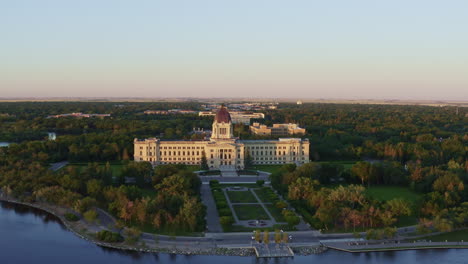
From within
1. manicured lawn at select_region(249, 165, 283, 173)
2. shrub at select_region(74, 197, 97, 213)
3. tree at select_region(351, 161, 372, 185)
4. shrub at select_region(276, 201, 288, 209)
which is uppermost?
tree at select_region(351, 161, 372, 185)

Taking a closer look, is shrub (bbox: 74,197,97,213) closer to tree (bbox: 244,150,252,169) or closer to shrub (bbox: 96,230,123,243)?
shrub (bbox: 96,230,123,243)

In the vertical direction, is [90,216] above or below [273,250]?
above

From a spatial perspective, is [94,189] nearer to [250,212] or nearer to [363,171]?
[250,212]

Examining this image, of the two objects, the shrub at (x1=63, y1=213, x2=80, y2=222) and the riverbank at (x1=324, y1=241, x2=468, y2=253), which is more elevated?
the shrub at (x1=63, y1=213, x2=80, y2=222)

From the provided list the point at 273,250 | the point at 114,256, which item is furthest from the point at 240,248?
the point at 114,256

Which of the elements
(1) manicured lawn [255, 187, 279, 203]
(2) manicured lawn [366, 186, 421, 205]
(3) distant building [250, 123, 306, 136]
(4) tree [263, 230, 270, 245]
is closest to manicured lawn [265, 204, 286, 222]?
(1) manicured lawn [255, 187, 279, 203]

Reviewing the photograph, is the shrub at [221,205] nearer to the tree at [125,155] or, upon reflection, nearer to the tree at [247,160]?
the tree at [247,160]

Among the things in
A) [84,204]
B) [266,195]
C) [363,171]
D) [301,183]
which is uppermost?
[301,183]
